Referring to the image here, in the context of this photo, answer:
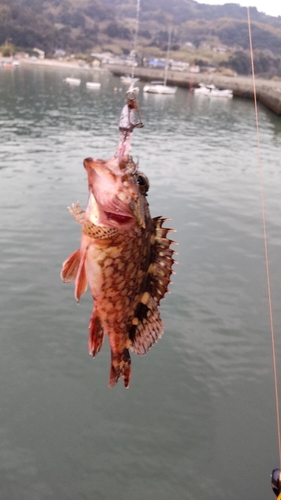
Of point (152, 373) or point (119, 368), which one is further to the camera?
point (152, 373)

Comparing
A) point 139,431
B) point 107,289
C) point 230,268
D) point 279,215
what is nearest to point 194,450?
point 139,431

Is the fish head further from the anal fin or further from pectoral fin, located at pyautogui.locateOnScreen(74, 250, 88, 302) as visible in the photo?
the anal fin

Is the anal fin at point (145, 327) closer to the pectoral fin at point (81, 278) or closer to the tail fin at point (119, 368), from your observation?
the tail fin at point (119, 368)

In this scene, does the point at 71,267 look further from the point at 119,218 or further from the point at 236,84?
the point at 236,84

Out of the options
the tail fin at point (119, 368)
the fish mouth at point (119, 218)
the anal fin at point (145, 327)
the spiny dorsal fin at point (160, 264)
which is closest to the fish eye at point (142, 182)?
the fish mouth at point (119, 218)

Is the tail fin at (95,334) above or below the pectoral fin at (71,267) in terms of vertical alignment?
below

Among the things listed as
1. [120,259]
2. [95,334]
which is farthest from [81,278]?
[95,334]
